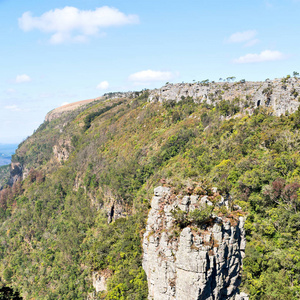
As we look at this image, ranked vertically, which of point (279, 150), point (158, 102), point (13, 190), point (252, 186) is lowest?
point (13, 190)

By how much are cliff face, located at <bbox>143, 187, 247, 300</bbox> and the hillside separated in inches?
47.4

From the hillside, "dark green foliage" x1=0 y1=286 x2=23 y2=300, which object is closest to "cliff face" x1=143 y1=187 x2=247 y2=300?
the hillside

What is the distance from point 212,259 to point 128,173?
70.2 m

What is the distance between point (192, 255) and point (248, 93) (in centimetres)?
7376

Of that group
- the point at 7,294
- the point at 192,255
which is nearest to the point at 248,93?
the point at 192,255

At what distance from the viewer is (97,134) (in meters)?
150

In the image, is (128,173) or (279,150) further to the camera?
(128,173)

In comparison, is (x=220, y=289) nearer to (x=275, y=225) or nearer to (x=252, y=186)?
(x=275, y=225)

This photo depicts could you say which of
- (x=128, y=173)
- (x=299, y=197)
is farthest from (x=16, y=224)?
(x=299, y=197)

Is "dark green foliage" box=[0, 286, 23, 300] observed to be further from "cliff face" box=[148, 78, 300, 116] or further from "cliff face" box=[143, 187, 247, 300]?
"cliff face" box=[148, 78, 300, 116]

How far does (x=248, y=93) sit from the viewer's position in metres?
89.9

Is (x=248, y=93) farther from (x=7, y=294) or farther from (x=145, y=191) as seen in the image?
(x=7, y=294)

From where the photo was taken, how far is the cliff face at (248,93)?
70.4 metres

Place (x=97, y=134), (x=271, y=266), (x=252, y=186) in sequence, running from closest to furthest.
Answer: (x=271, y=266)
(x=252, y=186)
(x=97, y=134)
